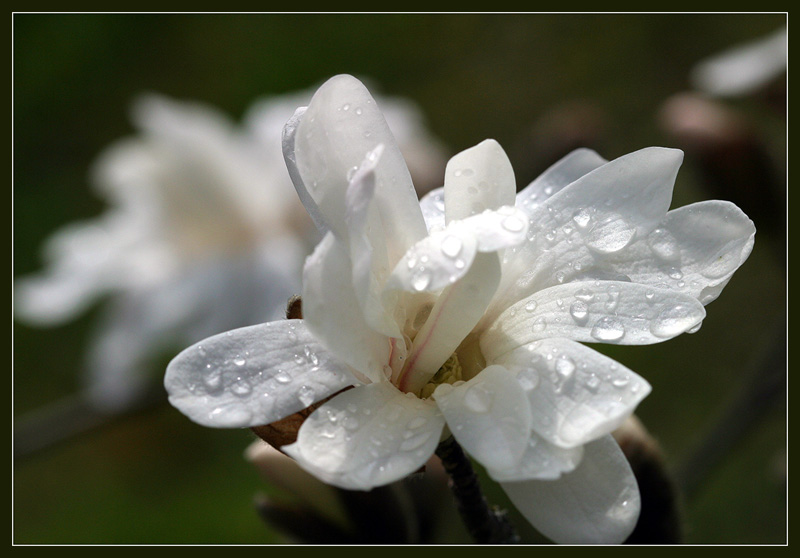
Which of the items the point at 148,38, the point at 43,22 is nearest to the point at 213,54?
the point at 148,38

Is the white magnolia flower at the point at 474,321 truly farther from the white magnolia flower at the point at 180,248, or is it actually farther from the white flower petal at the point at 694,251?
the white magnolia flower at the point at 180,248

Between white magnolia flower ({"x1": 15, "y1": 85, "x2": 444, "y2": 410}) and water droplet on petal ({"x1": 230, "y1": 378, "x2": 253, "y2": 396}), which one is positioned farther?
white magnolia flower ({"x1": 15, "y1": 85, "x2": 444, "y2": 410})

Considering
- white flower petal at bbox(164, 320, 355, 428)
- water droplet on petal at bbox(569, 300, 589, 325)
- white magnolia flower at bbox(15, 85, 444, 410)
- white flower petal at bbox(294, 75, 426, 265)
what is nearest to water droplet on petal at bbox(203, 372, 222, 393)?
white flower petal at bbox(164, 320, 355, 428)

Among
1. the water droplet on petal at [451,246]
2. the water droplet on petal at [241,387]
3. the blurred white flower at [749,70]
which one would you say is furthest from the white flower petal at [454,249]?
the blurred white flower at [749,70]

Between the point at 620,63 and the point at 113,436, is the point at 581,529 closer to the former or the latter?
the point at 113,436

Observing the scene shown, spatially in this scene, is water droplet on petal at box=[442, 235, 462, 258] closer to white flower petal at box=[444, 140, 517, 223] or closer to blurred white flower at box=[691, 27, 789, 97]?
white flower petal at box=[444, 140, 517, 223]

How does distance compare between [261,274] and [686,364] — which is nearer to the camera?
[261,274]

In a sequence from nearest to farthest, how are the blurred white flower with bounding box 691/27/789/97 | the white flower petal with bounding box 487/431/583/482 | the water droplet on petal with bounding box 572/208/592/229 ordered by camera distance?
the white flower petal with bounding box 487/431/583/482 < the water droplet on petal with bounding box 572/208/592/229 < the blurred white flower with bounding box 691/27/789/97
